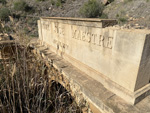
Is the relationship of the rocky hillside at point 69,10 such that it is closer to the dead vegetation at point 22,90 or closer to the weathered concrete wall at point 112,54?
the weathered concrete wall at point 112,54

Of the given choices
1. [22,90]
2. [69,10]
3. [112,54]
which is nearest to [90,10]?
[69,10]

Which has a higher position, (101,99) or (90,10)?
(90,10)

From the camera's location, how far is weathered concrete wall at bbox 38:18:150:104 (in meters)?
2.33

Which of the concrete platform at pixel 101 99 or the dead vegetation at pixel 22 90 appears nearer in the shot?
the dead vegetation at pixel 22 90

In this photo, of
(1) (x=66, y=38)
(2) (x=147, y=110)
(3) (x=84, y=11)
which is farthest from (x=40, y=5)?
(2) (x=147, y=110)

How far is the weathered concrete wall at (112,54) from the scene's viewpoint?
7.66 feet

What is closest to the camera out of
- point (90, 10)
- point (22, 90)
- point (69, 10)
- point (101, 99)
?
point (22, 90)

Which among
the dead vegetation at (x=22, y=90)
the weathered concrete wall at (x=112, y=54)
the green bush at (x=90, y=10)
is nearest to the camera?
the dead vegetation at (x=22, y=90)

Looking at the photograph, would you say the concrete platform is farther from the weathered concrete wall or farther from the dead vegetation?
the dead vegetation

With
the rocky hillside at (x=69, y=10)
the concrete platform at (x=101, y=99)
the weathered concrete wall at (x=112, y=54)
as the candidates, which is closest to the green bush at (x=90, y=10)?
the rocky hillside at (x=69, y=10)

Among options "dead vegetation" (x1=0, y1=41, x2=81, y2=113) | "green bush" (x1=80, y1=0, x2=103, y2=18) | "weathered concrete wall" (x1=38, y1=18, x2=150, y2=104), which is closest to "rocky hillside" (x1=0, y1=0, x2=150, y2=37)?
"green bush" (x1=80, y1=0, x2=103, y2=18)

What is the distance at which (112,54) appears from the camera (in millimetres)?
2805

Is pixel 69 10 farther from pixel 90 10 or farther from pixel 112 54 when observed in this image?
pixel 112 54

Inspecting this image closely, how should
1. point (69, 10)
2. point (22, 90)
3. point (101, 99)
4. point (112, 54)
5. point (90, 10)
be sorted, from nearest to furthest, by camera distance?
1. point (22, 90)
2. point (101, 99)
3. point (112, 54)
4. point (90, 10)
5. point (69, 10)
